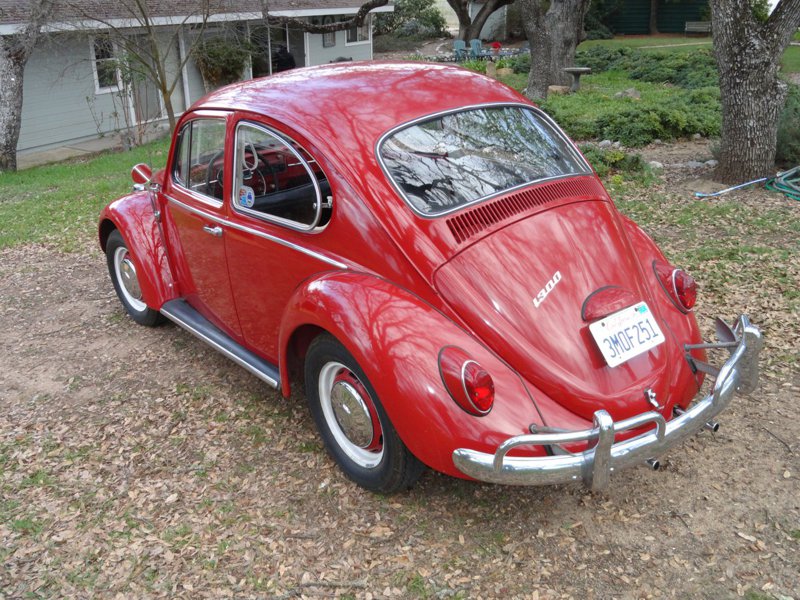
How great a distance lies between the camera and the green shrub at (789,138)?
8.55 meters

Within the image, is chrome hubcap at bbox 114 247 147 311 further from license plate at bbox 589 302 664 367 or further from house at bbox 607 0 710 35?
house at bbox 607 0 710 35

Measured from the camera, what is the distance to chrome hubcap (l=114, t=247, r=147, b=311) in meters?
5.38

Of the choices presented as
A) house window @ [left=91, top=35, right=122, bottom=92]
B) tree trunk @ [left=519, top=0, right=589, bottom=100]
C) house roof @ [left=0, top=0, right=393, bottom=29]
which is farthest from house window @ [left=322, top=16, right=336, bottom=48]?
tree trunk @ [left=519, top=0, right=589, bottom=100]

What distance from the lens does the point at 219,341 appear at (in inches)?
173

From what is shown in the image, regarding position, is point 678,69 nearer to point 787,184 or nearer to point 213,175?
point 787,184

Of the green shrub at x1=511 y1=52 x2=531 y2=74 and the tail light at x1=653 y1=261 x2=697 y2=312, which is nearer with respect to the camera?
the tail light at x1=653 y1=261 x2=697 y2=312

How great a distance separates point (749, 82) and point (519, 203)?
549 centimetres

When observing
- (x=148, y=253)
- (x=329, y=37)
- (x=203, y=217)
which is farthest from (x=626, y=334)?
(x=329, y=37)

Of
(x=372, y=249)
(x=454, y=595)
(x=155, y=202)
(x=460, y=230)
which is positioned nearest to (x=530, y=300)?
(x=460, y=230)

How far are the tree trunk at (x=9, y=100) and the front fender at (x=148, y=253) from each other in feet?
36.0

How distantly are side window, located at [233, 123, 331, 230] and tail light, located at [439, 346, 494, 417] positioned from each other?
3.57 ft

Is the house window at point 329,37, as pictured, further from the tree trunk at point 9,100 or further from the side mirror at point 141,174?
the side mirror at point 141,174

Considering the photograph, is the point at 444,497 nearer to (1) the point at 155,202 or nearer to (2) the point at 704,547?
(2) the point at 704,547

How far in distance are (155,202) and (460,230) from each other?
2549 mm
